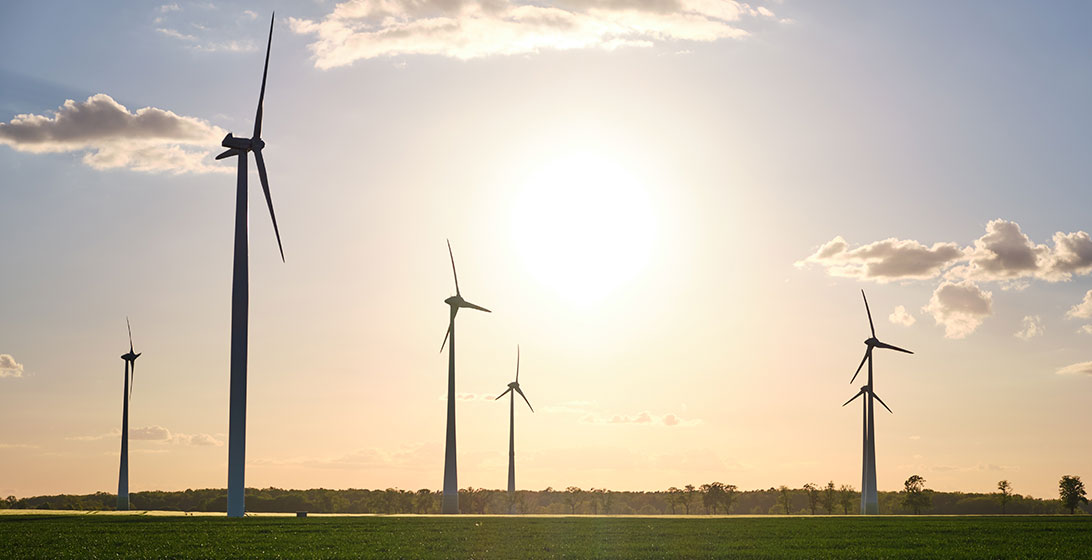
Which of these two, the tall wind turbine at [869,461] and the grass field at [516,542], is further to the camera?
the tall wind turbine at [869,461]

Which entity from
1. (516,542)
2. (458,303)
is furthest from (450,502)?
(516,542)

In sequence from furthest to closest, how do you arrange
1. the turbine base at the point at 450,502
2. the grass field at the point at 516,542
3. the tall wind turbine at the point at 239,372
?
the turbine base at the point at 450,502
the tall wind turbine at the point at 239,372
the grass field at the point at 516,542

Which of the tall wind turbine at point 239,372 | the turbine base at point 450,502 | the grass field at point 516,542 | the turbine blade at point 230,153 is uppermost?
the turbine blade at point 230,153

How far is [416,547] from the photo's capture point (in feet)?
193

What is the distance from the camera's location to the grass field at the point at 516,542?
2132 inches

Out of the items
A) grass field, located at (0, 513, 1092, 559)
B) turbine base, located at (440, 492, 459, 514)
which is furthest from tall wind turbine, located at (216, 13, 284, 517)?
turbine base, located at (440, 492, 459, 514)

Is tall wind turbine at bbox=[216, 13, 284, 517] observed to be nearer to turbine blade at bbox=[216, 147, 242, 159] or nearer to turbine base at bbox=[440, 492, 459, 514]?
turbine blade at bbox=[216, 147, 242, 159]

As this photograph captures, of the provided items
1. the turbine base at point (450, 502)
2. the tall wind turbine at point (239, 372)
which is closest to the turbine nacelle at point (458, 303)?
the turbine base at point (450, 502)

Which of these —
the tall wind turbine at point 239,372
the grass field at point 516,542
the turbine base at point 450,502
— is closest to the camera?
the grass field at point 516,542

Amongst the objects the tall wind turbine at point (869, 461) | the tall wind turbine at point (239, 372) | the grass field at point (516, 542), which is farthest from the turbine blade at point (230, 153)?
the tall wind turbine at point (869, 461)

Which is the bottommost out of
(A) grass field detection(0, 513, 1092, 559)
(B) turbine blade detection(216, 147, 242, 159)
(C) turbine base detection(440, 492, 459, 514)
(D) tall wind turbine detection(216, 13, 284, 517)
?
(C) turbine base detection(440, 492, 459, 514)

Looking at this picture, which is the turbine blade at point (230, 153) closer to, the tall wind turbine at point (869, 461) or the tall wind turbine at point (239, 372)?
the tall wind turbine at point (239, 372)

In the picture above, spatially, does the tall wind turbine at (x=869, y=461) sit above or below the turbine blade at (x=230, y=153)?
below

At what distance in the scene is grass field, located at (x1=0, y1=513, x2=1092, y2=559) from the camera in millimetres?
54156
